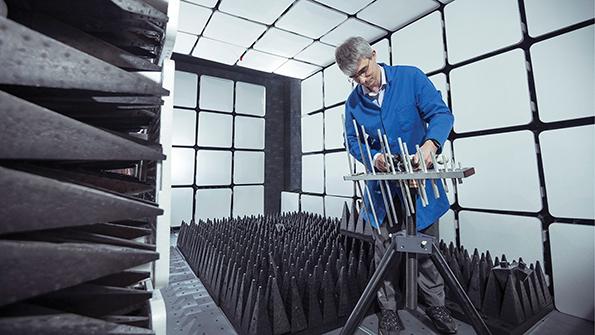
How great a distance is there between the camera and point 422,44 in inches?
99.0

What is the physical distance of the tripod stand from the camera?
103 cm

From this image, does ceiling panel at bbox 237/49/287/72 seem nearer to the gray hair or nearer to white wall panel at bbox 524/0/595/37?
the gray hair

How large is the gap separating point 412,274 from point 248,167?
3.45 meters

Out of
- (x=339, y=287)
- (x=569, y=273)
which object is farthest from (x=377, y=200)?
(x=569, y=273)

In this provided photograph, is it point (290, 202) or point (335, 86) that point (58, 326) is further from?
point (290, 202)

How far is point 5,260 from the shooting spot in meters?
0.36

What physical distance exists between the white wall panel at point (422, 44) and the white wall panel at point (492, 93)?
26 cm

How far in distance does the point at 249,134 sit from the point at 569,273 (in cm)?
392

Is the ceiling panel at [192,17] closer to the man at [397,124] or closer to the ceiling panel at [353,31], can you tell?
the ceiling panel at [353,31]

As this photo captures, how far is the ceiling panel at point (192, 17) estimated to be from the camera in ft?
8.21

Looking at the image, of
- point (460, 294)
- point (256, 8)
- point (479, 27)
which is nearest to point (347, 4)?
point (256, 8)

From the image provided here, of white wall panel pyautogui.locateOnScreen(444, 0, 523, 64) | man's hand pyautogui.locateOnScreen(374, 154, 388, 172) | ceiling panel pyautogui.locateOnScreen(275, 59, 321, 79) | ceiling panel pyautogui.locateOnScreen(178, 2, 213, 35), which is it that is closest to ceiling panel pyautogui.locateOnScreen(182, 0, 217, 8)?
ceiling panel pyautogui.locateOnScreen(178, 2, 213, 35)

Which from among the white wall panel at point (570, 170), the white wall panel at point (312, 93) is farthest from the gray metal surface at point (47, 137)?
the white wall panel at point (312, 93)

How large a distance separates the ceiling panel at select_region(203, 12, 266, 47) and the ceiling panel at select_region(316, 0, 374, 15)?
0.81 meters
